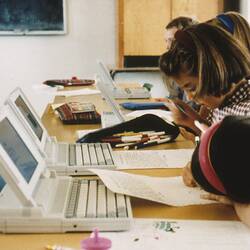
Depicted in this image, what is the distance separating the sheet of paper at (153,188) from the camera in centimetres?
127

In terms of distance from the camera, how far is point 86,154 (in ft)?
5.47

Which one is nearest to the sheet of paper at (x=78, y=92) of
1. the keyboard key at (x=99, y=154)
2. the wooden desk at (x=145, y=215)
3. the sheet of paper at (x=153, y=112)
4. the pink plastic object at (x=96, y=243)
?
the sheet of paper at (x=153, y=112)

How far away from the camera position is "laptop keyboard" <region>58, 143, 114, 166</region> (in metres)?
1.58

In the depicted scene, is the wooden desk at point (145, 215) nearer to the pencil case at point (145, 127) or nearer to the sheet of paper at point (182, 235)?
the sheet of paper at point (182, 235)

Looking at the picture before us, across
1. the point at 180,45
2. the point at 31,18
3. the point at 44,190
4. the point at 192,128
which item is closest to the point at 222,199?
the point at 44,190

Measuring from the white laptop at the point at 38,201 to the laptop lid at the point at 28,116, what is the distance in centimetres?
28

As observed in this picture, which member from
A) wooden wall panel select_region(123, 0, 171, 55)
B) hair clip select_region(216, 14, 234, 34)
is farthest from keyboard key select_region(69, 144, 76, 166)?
wooden wall panel select_region(123, 0, 171, 55)

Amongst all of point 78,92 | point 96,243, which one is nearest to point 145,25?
point 78,92

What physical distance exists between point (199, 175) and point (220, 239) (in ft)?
0.45

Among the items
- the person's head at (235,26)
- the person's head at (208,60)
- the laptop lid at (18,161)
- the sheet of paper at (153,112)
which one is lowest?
the sheet of paper at (153,112)

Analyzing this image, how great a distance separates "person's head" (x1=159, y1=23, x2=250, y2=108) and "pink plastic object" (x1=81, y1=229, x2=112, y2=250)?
2.60ft

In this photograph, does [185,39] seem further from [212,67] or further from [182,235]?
[182,235]

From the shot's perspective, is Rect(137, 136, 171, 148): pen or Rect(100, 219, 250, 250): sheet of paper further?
Rect(137, 136, 171, 148): pen

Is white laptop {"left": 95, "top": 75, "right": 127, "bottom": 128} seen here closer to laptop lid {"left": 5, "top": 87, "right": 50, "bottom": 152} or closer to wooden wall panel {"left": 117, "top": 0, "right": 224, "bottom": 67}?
laptop lid {"left": 5, "top": 87, "right": 50, "bottom": 152}
